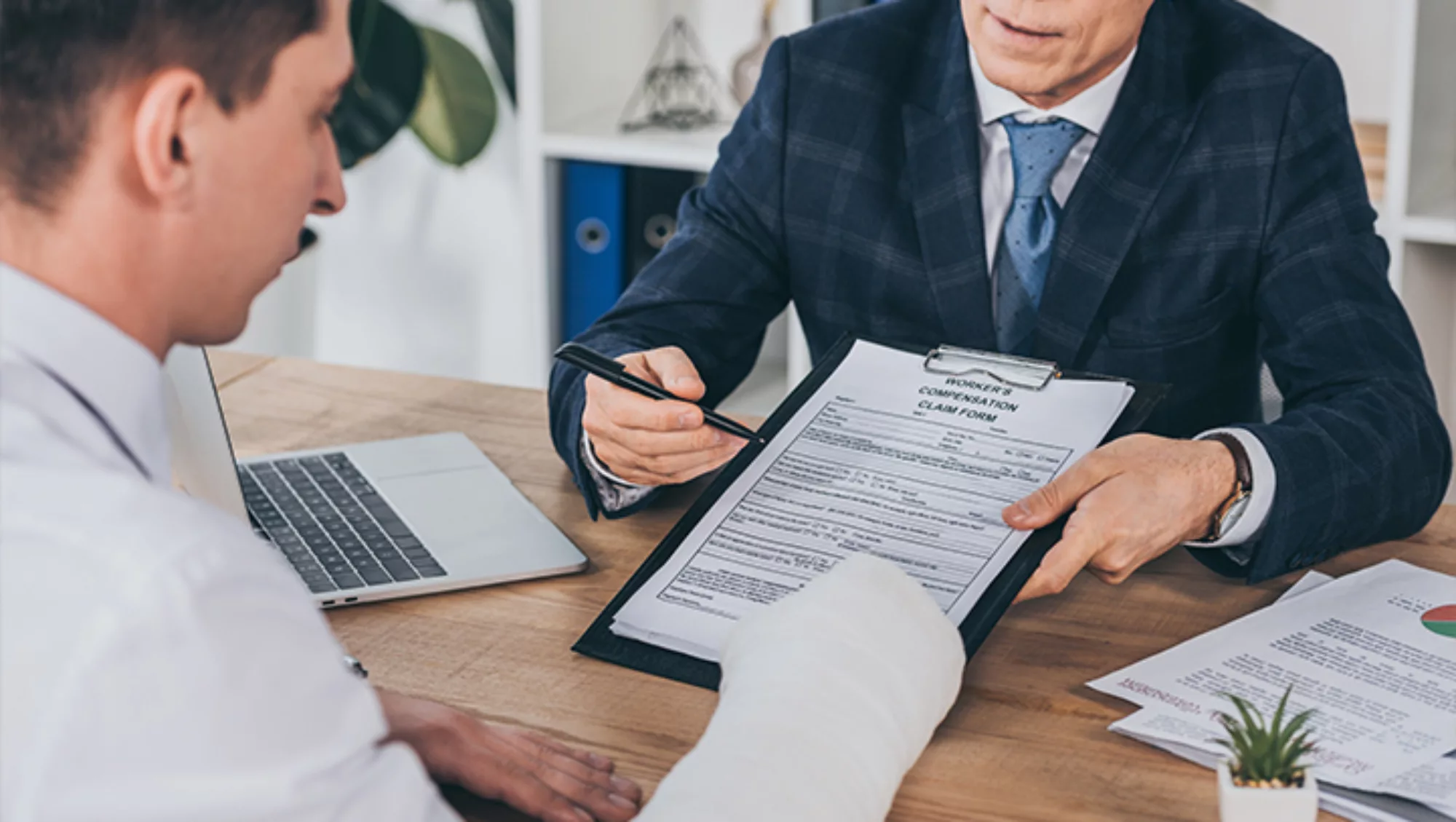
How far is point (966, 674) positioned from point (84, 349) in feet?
1.90

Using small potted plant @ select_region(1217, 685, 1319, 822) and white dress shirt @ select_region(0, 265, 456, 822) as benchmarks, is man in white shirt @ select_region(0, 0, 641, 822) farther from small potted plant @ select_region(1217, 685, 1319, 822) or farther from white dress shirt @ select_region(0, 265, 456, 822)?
small potted plant @ select_region(1217, 685, 1319, 822)

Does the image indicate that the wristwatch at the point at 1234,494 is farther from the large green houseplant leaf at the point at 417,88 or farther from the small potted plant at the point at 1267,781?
the large green houseplant leaf at the point at 417,88

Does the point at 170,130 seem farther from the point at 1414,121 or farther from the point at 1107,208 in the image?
the point at 1414,121

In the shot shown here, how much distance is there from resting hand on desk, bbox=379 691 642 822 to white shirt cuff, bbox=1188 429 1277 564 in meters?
0.50

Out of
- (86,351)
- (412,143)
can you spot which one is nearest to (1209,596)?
(86,351)

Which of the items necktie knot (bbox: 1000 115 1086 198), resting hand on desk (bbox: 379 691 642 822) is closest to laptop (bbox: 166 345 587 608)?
resting hand on desk (bbox: 379 691 642 822)

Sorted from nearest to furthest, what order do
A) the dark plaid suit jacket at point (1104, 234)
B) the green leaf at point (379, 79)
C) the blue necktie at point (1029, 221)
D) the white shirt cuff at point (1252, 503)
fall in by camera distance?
1. the white shirt cuff at point (1252, 503)
2. the dark plaid suit jacket at point (1104, 234)
3. the blue necktie at point (1029, 221)
4. the green leaf at point (379, 79)

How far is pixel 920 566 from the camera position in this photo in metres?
Answer: 1.01

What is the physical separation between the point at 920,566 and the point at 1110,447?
169 millimetres

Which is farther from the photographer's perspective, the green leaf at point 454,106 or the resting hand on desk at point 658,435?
the green leaf at point 454,106

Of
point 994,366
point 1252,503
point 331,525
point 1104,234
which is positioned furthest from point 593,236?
point 1252,503

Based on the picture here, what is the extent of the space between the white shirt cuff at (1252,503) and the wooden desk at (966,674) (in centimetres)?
3

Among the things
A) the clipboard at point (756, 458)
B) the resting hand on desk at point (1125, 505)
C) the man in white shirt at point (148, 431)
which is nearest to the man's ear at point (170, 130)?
the man in white shirt at point (148, 431)

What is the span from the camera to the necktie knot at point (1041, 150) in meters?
1.48
